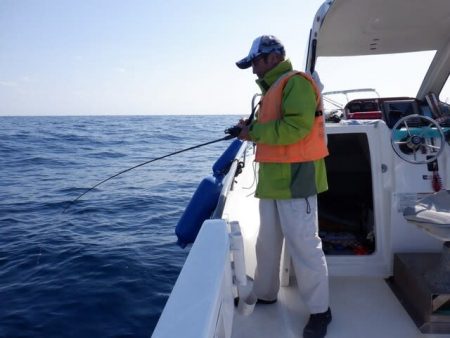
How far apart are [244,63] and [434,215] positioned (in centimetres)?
129

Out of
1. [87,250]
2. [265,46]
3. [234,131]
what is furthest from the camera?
[87,250]

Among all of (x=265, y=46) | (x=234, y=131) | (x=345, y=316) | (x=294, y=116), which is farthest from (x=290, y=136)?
(x=345, y=316)

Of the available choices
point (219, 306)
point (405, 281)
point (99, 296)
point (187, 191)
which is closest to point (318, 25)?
point (405, 281)

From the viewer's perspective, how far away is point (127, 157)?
14.2 meters

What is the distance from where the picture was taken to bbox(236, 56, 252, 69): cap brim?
6.76 feet

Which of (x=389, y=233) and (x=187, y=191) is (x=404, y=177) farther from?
(x=187, y=191)

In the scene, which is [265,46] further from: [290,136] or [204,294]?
[204,294]

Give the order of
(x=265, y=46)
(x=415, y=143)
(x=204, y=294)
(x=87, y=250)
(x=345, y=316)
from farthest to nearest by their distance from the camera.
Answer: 1. (x=87, y=250)
2. (x=415, y=143)
3. (x=345, y=316)
4. (x=265, y=46)
5. (x=204, y=294)

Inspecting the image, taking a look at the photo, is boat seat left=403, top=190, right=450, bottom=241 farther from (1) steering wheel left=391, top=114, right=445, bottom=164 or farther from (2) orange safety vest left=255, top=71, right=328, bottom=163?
(2) orange safety vest left=255, top=71, right=328, bottom=163

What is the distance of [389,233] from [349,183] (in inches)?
53.9

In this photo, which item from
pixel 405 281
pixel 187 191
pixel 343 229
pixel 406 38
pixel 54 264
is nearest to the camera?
pixel 405 281

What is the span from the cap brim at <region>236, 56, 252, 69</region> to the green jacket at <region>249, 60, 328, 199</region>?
101 mm

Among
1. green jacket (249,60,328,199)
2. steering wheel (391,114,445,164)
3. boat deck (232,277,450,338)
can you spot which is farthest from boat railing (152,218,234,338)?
steering wheel (391,114,445,164)

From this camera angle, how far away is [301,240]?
6.67 ft
